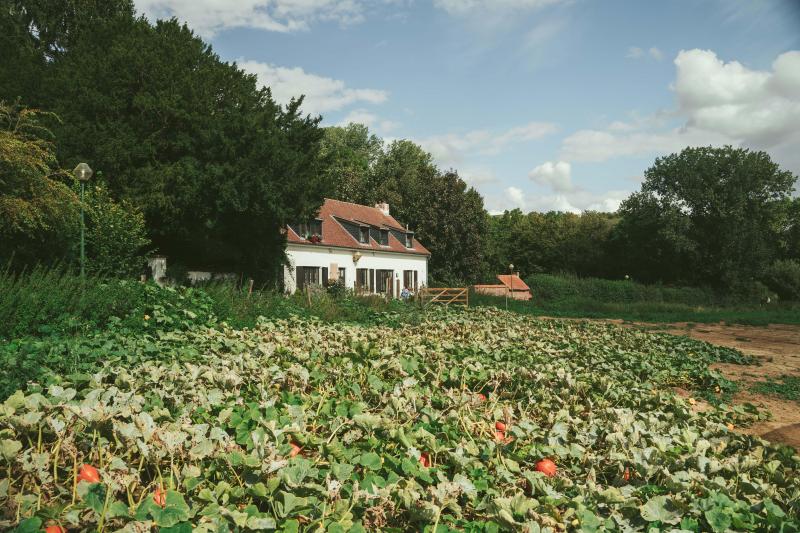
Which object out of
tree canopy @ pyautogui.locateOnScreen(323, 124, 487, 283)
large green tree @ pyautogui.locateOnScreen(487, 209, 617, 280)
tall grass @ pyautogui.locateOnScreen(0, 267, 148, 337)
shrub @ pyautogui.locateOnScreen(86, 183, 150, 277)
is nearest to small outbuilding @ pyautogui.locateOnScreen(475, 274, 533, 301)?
tree canopy @ pyautogui.locateOnScreen(323, 124, 487, 283)

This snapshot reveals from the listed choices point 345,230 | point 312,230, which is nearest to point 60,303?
point 312,230

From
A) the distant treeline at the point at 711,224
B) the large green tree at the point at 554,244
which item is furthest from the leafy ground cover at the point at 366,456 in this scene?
the large green tree at the point at 554,244

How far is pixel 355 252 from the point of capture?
31219mm

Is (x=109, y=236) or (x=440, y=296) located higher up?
(x=109, y=236)

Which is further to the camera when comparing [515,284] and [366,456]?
[515,284]

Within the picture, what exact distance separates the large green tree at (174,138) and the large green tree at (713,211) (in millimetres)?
36510

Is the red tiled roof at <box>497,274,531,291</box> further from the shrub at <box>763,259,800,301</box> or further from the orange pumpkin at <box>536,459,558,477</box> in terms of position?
the orange pumpkin at <box>536,459,558,477</box>

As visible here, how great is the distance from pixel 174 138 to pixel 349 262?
13.5 m

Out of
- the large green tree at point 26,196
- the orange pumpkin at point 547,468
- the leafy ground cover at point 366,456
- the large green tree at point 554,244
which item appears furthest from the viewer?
the large green tree at point 554,244

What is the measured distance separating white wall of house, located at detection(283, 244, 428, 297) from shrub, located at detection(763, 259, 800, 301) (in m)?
30.6

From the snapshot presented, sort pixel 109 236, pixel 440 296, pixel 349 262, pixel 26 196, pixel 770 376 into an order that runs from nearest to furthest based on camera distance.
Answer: pixel 770 376, pixel 26 196, pixel 109 236, pixel 440 296, pixel 349 262

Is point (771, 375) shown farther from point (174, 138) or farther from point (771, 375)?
point (174, 138)

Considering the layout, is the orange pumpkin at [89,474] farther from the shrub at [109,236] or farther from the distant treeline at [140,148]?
the shrub at [109,236]

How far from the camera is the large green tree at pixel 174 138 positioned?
17.9 meters
